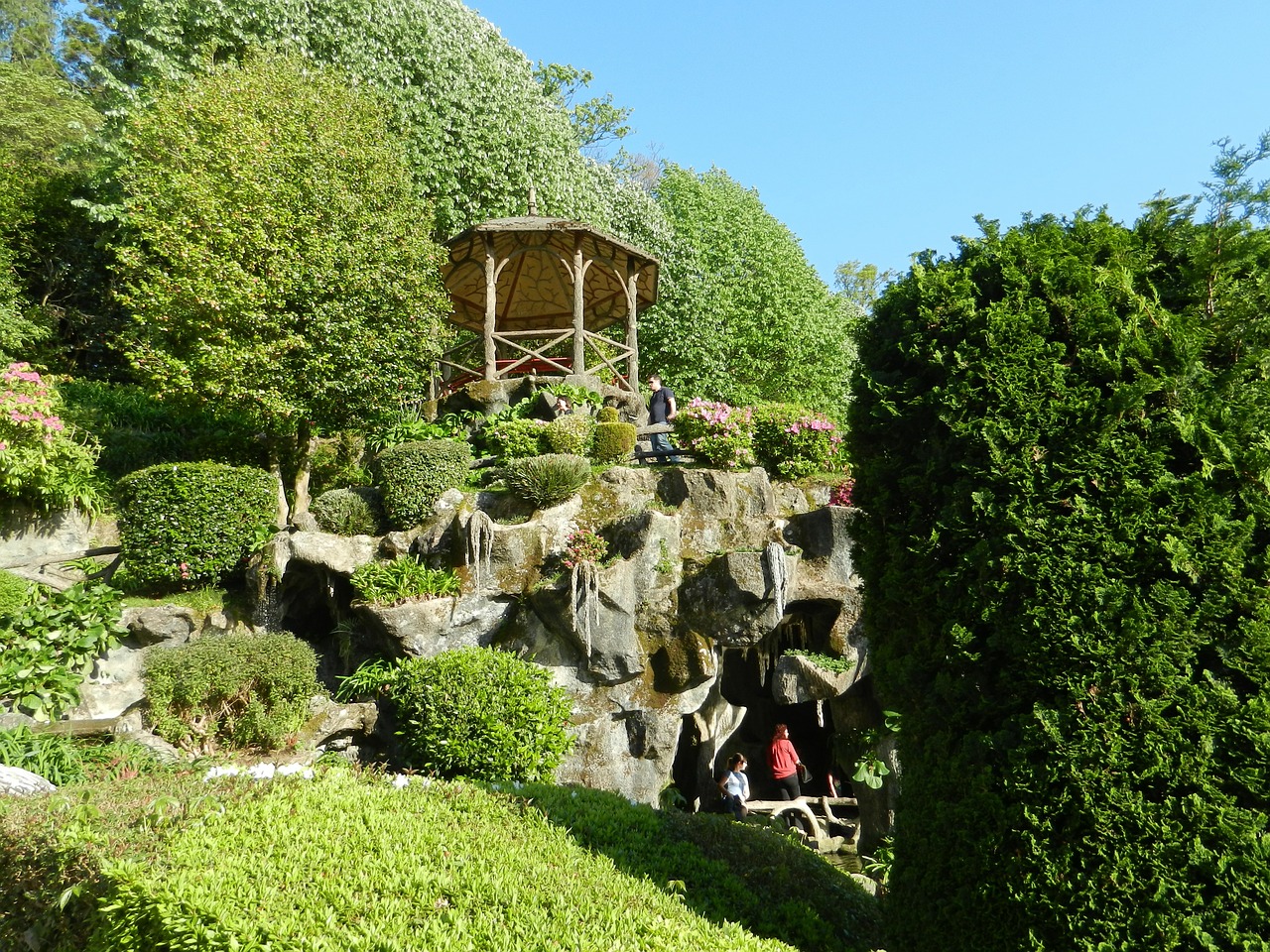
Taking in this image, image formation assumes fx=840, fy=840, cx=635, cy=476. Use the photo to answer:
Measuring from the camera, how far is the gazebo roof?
16125 mm

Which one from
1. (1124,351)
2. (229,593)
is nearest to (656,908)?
(1124,351)

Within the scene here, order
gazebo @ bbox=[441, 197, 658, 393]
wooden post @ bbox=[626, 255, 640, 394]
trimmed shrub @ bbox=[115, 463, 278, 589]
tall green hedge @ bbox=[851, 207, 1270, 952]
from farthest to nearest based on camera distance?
wooden post @ bbox=[626, 255, 640, 394] → gazebo @ bbox=[441, 197, 658, 393] → trimmed shrub @ bbox=[115, 463, 278, 589] → tall green hedge @ bbox=[851, 207, 1270, 952]

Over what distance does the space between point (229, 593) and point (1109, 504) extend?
36.0 feet

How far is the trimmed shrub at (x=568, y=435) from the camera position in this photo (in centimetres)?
1259

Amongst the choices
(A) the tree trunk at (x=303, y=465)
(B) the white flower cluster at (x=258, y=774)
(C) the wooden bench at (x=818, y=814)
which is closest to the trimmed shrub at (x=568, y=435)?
(A) the tree trunk at (x=303, y=465)

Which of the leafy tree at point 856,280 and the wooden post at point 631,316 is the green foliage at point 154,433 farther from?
the leafy tree at point 856,280

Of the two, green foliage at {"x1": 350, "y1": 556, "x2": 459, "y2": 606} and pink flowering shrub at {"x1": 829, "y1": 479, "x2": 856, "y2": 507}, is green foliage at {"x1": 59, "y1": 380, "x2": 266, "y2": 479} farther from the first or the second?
pink flowering shrub at {"x1": 829, "y1": 479, "x2": 856, "y2": 507}

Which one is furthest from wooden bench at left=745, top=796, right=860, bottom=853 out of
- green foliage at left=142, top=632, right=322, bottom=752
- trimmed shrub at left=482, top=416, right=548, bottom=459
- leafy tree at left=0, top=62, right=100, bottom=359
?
leafy tree at left=0, top=62, right=100, bottom=359

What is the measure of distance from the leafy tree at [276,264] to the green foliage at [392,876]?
27.9 feet

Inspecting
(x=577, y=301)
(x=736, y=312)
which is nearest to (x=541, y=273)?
(x=577, y=301)

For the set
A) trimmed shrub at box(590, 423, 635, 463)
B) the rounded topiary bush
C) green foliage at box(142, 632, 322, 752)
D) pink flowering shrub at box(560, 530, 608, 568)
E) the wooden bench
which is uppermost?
trimmed shrub at box(590, 423, 635, 463)

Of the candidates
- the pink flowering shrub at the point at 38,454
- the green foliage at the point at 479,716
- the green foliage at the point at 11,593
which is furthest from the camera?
the pink flowering shrub at the point at 38,454

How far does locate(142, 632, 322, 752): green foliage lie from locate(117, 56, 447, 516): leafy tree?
4.38 m

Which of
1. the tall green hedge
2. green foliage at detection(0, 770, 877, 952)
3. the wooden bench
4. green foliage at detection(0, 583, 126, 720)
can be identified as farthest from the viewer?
the wooden bench
